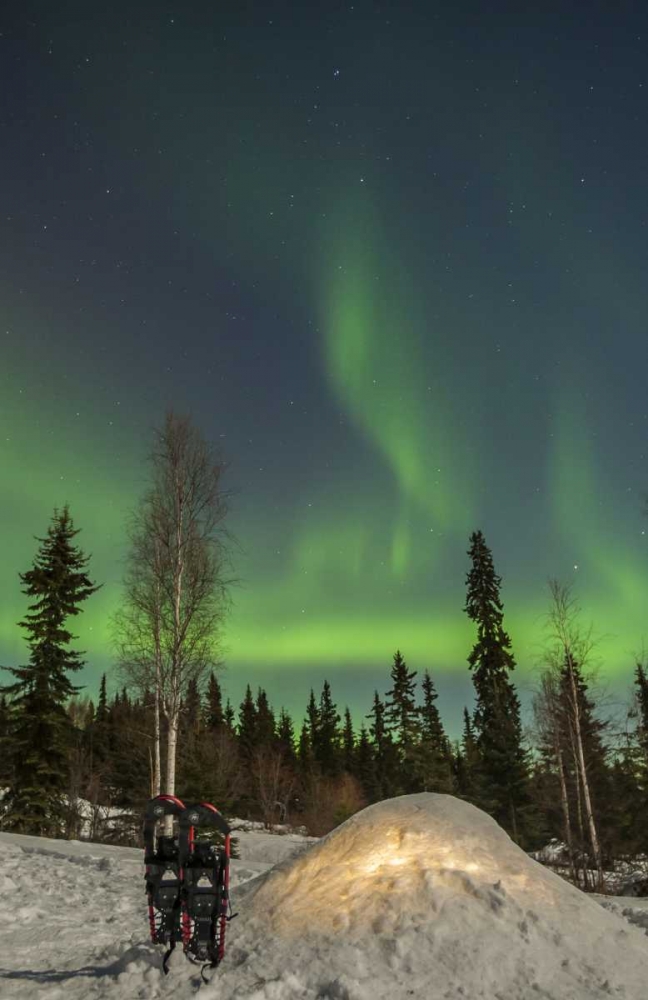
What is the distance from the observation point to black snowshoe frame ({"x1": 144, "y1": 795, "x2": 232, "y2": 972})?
5.52 metres

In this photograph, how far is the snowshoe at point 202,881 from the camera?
18.1 ft

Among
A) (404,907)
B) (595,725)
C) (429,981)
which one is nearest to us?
(429,981)

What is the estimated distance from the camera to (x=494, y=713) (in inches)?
1571

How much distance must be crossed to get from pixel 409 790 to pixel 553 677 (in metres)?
25.6

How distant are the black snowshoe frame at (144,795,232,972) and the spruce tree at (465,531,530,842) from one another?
3447 cm

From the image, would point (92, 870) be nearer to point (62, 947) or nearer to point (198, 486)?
point (62, 947)

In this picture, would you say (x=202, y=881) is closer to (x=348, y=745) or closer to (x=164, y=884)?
(x=164, y=884)

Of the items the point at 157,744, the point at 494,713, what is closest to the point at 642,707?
the point at 494,713

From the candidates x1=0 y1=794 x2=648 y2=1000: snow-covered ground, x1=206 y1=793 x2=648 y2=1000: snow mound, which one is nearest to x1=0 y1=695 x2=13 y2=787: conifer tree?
x1=0 y1=794 x2=648 y2=1000: snow-covered ground

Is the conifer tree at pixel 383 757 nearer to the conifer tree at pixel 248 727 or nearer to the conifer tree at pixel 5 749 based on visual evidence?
the conifer tree at pixel 248 727

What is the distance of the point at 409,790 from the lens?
5066 centimetres

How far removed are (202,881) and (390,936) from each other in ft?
6.35

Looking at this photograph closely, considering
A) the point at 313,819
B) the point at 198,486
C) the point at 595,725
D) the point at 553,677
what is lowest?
the point at 313,819

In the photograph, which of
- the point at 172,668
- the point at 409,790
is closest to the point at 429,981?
the point at 172,668
